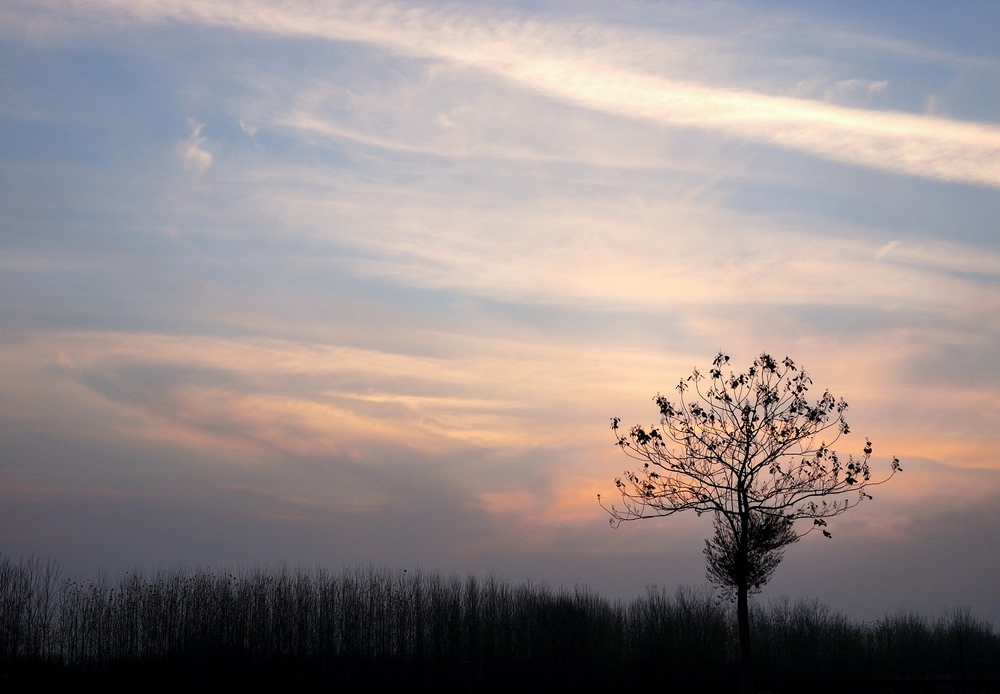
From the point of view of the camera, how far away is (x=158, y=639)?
112ft

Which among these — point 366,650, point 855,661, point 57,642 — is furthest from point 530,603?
point 57,642

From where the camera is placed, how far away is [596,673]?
39.1m

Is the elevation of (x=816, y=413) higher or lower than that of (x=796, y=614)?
higher

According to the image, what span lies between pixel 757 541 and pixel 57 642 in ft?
83.1

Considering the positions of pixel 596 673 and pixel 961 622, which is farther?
pixel 961 622

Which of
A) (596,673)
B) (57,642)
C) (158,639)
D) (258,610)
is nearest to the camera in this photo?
(57,642)

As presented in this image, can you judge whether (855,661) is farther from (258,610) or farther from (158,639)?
(158,639)

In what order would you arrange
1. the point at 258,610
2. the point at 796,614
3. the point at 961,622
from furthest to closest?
the point at 961,622 → the point at 796,614 → the point at 258,610

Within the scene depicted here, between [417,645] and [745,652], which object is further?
[417,645]

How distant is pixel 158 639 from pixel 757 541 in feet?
78.7

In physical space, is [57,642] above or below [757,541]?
below

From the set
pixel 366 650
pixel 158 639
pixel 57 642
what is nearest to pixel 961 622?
pixel 366 650

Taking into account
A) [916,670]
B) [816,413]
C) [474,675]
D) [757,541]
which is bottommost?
[916,670]

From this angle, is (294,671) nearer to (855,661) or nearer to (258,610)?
(258,610)
